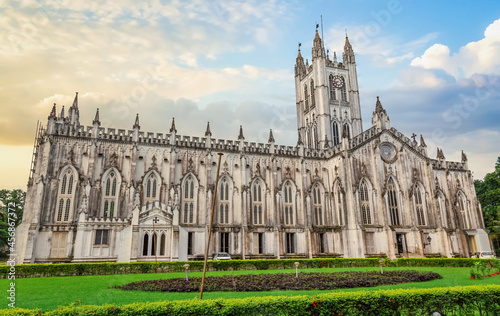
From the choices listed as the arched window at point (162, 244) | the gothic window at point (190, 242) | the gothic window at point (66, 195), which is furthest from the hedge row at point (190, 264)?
the gothic window at point (66, 195)

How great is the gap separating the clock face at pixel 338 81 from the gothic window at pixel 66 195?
48.5 metres

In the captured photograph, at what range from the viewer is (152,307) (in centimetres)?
1025

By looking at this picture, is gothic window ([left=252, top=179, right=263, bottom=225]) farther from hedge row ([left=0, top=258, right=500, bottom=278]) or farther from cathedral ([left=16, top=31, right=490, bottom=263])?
hedge row ([left=0, top=258, right=500, bottom=278])

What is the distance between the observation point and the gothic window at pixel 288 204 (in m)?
46.5

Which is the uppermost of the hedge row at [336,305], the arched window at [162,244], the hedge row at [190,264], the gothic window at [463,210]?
the gothic window at [463,210]

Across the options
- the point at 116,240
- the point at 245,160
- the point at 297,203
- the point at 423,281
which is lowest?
the point at 423,281

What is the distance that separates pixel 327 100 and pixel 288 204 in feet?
→ 84.0

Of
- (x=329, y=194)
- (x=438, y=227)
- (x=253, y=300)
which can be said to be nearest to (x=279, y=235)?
(x=329, y=194)

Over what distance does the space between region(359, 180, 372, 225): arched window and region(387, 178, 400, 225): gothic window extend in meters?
3.24

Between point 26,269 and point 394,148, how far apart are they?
4658 centimetres

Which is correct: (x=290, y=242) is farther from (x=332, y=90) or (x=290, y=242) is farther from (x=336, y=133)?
(x=332, y=90)

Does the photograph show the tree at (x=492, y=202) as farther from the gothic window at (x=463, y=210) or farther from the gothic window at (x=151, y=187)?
the gothic window at (x=151, y=187)

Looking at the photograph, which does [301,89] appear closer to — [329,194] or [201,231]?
[329,194]

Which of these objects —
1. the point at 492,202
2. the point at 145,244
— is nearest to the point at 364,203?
the point at 145,244
